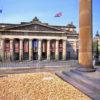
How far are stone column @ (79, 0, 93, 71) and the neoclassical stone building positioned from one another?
5223 cm

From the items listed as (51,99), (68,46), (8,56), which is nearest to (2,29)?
(8,56)

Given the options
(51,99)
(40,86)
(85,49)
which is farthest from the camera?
(85,49)

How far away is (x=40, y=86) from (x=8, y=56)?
180 ft

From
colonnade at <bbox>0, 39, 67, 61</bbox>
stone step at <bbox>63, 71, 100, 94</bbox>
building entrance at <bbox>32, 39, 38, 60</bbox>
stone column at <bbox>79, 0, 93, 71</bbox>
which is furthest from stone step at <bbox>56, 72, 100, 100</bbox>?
building entrance at <bbox>32, 39, 38, 60</bbox>

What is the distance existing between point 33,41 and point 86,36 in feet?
182

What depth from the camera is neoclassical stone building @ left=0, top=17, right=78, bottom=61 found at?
6550cm

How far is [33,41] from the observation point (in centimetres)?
6862

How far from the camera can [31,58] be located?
6762cm

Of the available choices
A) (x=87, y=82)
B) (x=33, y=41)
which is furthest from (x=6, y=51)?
(x=87, y=82)

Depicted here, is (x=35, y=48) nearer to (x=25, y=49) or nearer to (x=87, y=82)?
(x=25, y=49)

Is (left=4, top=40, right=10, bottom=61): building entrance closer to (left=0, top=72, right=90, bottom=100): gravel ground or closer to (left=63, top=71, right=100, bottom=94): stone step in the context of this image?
(left=0, top=72, right=90, bottom=100): gravel ground

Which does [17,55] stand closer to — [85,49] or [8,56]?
[8,56]

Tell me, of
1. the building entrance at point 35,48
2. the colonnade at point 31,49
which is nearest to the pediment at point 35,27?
the colonnade at point 31,49

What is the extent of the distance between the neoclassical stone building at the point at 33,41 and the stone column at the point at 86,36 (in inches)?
2056
